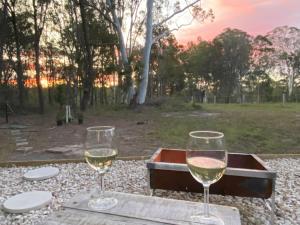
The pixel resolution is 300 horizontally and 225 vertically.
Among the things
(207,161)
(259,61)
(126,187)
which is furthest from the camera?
(259,61)

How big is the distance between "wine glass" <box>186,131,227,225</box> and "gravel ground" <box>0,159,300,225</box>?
114 centimetres

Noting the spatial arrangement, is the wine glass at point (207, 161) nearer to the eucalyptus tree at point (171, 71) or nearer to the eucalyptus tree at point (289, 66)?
the eucalyptus tree at point (171, 71)

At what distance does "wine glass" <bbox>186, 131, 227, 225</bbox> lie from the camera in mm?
871

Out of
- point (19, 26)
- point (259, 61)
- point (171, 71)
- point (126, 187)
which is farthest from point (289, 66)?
point (126, 187)

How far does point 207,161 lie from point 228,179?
1.20 metres

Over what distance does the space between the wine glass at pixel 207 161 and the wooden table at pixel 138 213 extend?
58 mm

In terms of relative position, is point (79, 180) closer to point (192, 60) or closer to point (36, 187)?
point (36, 187)

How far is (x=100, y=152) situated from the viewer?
3.37 ft

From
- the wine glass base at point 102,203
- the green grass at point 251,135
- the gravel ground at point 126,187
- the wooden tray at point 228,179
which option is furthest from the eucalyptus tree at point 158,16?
the wine glass base at point 102,203

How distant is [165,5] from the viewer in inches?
473

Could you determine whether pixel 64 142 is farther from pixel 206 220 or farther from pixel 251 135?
pixel 206 220

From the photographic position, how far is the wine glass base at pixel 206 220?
0.91 m

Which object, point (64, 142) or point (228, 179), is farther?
point (64, 142)

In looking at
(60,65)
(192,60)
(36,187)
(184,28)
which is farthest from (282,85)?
(36,187)
